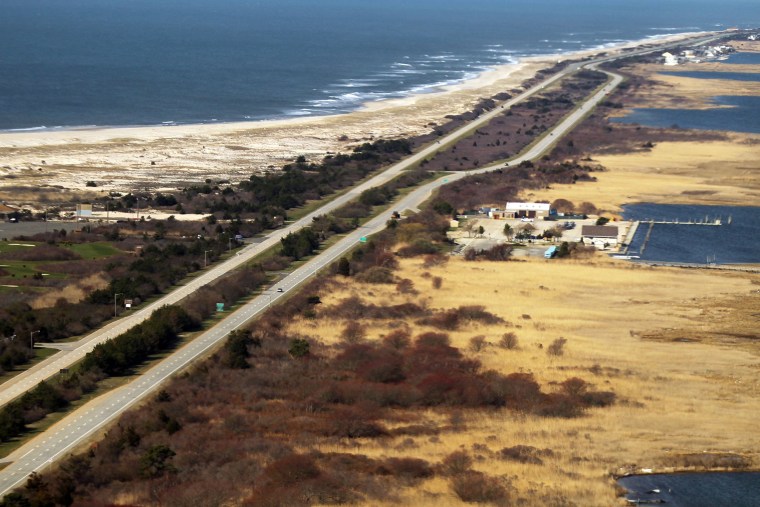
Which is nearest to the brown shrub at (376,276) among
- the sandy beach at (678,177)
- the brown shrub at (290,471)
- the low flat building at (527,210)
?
the low flat building at (527,210)

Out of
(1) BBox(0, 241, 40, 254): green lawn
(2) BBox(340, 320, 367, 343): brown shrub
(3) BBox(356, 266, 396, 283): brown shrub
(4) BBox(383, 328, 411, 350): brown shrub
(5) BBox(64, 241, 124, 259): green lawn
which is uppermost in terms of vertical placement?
(1) BBox(0, 241, 40, 254): green lawn

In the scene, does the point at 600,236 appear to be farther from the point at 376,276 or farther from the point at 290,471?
the point at 290,471

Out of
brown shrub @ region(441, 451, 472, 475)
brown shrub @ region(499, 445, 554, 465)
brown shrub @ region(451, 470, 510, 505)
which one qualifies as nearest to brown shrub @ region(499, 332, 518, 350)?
brown shrub @ region(499, 445, 554, 465)

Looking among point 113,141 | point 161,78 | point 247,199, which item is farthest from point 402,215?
point 161,78

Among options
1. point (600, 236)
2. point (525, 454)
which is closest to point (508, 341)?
point (525, 454)

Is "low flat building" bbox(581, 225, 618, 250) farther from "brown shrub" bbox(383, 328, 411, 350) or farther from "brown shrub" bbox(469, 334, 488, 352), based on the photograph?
"brown shrub" bbox(383, 328, 411, 350)

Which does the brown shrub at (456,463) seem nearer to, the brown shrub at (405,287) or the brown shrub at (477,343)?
the brown shrub at (477,343)
